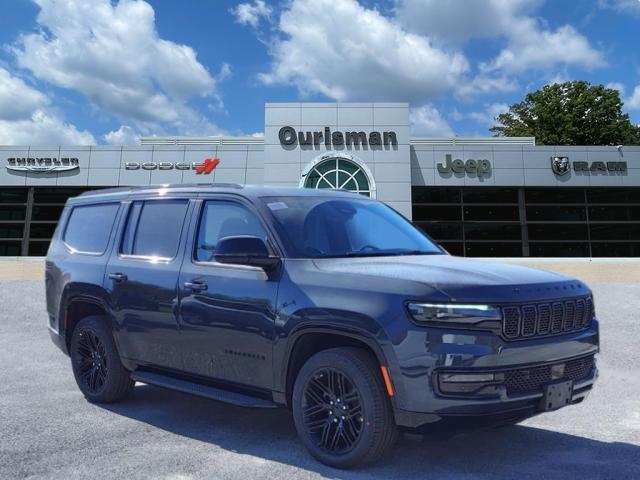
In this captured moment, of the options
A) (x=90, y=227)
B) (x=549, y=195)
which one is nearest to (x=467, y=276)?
(x=90, y=227)

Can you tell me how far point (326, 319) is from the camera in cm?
367

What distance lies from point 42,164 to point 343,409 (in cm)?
3681

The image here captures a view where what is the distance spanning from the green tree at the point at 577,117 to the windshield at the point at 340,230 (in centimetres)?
5231

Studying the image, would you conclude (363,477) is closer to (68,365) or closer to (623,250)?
(68,365)

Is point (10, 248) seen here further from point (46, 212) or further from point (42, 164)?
point (42, 164)

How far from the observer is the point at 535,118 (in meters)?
54.7

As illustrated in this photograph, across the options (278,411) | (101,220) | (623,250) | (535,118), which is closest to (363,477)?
(278,411)

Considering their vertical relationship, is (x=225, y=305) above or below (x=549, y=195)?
below

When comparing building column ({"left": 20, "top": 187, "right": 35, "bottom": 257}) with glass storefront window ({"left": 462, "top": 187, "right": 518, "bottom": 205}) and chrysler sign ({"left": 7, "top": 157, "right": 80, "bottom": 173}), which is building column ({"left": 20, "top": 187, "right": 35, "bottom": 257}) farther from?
glass storefront window ({"left": 462, "top": 187, "right": 518, "bottom": 205})

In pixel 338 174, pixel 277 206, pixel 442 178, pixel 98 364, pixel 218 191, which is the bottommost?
pixel 98 364

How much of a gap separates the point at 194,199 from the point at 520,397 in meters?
2.95

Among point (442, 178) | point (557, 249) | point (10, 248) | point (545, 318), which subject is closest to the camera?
point (545, 318)

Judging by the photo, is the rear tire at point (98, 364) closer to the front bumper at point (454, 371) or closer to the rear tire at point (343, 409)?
the rear tire at point (343, 409)

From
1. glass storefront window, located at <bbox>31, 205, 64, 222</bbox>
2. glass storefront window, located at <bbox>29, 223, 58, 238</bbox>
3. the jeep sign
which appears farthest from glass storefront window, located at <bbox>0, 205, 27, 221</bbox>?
the jeep sign
